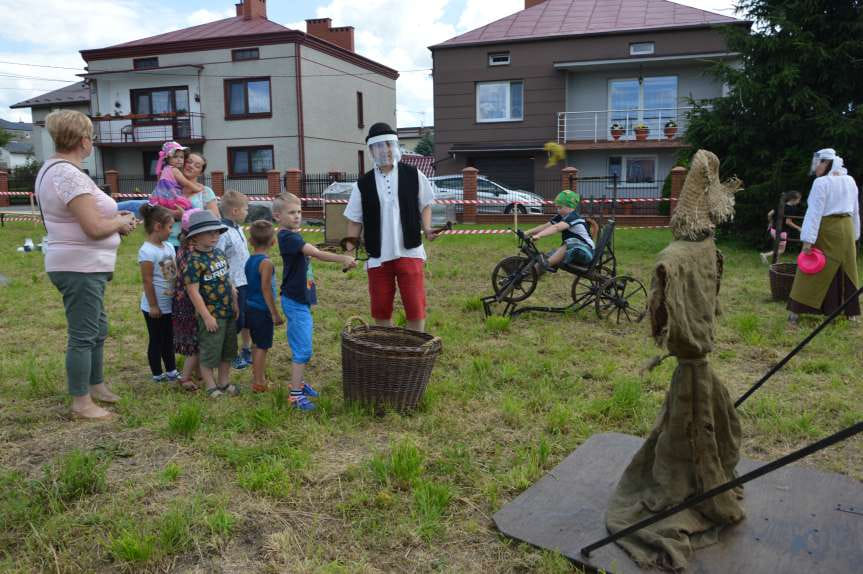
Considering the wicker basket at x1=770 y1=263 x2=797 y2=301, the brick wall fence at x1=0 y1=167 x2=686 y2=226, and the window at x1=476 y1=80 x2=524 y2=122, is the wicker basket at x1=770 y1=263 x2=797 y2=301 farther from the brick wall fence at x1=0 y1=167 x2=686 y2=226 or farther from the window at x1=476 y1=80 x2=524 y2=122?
the window at x1=476 y1=80 x2=524 y2=122

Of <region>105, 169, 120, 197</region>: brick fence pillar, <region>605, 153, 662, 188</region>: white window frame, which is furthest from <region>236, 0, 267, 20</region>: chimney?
<region>605, 153, 662, 188</region>: white window frame

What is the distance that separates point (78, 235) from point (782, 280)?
25.1ft

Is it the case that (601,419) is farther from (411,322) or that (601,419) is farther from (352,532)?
(352,532)

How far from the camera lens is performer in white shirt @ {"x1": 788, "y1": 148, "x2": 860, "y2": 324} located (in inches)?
264

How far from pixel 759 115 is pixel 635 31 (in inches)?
448

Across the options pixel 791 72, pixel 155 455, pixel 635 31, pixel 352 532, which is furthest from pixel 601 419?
pixel 635 31

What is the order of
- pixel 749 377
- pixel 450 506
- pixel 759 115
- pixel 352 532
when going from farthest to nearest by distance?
1. pixel 759 115
2. pixel 749 377
3. pixel 450 506
4. pixel 352 532

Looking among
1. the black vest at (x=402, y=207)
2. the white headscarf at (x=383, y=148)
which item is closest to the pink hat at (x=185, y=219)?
the black vest at (x=402, y=207)

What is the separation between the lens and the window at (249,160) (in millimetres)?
28984

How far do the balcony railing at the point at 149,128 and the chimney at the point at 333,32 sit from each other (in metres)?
7.11

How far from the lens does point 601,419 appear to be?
4.61m

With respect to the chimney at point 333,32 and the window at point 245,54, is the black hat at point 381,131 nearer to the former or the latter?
the window at point 245,54

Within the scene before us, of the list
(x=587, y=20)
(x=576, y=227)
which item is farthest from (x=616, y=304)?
(x=587, y=20)

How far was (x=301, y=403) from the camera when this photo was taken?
4719mm
